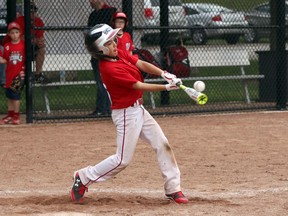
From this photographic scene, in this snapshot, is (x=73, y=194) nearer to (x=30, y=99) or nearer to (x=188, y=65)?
(x=30, y=99)

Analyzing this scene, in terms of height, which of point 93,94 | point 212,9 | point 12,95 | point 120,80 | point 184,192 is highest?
point 120,80

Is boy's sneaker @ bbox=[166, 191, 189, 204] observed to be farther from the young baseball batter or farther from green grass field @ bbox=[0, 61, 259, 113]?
green grass field @ bbox=[0, 61, 259, 113]

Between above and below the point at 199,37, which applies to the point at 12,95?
below

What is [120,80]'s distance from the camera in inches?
268

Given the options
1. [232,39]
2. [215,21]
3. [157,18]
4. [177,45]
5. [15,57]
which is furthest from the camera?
[232,39]

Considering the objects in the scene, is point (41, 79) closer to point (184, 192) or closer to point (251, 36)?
point (251, 36)

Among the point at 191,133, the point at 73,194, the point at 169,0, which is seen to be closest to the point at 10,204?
the point at 73,194

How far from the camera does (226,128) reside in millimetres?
12180

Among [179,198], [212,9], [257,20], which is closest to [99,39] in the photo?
[179,198]

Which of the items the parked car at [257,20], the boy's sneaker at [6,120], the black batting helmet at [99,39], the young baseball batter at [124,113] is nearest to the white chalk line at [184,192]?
the young baseball batter at [124,113]

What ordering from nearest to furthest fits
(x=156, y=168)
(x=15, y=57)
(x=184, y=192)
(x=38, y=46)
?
(x=184, y=192)
(x=156, y=168)
(x=15, y=57)
(x=38, y=46)

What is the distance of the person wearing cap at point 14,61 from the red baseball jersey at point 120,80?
5.87 m

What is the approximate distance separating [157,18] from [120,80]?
863cm

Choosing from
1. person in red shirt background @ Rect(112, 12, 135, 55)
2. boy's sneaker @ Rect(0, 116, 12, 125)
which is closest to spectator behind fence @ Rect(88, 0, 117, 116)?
person in red shirt background @ Rect(112, 12, 135, 55)
